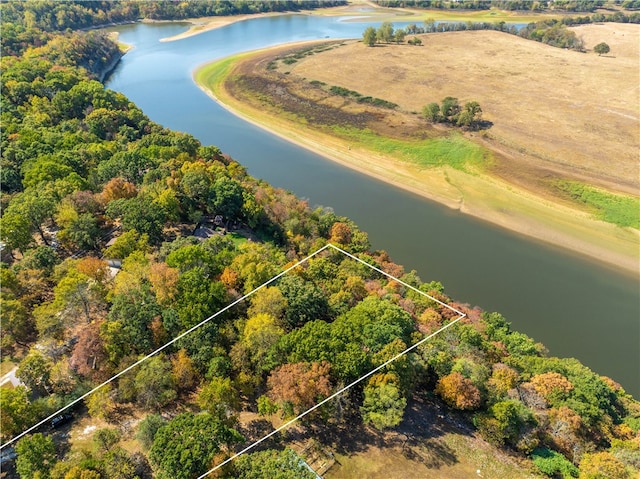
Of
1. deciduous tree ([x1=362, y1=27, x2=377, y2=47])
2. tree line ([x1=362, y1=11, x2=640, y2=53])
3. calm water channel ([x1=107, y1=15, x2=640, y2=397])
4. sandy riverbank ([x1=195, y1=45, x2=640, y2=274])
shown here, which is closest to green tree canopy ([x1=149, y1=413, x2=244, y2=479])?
calm water channel ([x1=107, y1=15, x2=640, y2=397])

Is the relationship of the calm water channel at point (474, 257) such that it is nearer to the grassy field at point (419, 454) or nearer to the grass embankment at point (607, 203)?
the grass embankment at point (607, 203)

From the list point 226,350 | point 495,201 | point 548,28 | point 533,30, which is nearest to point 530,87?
point 495,201

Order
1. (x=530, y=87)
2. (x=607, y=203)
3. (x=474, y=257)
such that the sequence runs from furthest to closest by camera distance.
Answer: (x=530, y=87)
(x=607, y=203)
(x=474, y=257)

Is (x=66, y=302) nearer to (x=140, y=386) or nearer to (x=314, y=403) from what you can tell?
(x=140, y=386)

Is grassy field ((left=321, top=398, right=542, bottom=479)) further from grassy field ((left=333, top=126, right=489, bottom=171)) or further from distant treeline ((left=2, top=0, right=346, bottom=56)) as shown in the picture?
distant treeline ((left=2, top=0, right=346, bottom=56))

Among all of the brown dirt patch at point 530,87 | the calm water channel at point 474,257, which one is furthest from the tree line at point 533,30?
the calm water channel at point 474,257

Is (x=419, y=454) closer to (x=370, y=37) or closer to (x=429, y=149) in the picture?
(x=429, y=149)
